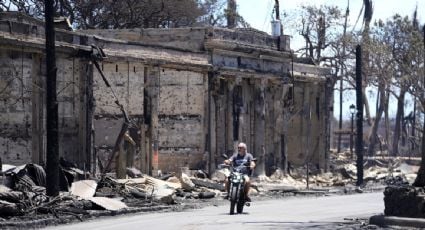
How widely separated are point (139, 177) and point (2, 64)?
647cm

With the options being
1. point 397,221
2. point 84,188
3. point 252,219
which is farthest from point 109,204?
point 397,221

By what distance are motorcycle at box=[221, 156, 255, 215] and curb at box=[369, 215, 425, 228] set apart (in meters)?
4.57

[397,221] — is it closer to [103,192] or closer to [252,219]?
[252,219]

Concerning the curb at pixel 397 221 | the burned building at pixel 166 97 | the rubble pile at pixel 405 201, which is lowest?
the curb at pixel 397 221

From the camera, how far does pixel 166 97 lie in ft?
126

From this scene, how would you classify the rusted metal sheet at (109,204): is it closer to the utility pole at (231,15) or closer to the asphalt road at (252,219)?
the asphalt road at (252,219)

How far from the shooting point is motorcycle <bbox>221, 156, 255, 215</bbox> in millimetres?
21438

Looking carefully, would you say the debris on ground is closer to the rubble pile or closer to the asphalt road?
the asphalt road

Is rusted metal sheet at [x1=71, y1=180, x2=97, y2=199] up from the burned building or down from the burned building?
down

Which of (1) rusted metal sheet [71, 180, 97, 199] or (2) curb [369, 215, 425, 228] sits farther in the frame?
(1) rusted metal sheet [71, 180, 97, 199]

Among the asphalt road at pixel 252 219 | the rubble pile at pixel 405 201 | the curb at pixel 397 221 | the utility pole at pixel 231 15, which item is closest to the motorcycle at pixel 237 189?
the asphalt road at pixel 252 219

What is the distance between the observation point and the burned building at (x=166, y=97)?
30609mm

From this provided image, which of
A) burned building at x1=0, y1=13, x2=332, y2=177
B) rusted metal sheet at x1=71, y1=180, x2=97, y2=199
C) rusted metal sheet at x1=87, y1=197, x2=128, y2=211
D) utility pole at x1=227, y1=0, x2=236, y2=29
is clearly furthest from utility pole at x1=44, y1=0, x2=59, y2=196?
utility pole at x1=227, y1=0, x2=236, y2=29

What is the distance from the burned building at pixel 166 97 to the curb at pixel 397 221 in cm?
1616
